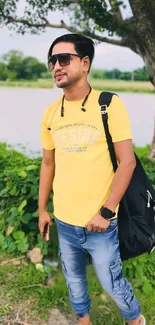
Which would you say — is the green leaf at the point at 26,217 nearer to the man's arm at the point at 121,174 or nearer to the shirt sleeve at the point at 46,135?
the shirt sleeve at the point at 46,135

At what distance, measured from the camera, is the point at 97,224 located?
187 centimetres

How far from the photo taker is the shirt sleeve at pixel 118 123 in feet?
5.94

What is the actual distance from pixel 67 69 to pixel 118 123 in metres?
0.33

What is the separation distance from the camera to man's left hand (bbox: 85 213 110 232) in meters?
1.87

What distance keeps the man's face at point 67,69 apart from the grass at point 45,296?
1390 mm

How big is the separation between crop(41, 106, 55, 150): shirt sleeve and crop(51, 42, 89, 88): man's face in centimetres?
20

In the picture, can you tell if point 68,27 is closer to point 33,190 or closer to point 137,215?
point 33,190

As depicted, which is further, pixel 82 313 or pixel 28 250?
pixel 28 250

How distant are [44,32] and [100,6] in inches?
80.0

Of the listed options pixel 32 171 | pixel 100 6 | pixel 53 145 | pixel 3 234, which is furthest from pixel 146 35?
pixel 53 145

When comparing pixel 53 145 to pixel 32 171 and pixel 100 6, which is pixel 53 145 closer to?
pixel 32 171

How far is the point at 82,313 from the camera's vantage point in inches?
89.9

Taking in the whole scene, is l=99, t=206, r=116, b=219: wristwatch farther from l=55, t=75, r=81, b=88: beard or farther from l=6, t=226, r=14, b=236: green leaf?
l=6, t=226, r=14, b=236: green leaf

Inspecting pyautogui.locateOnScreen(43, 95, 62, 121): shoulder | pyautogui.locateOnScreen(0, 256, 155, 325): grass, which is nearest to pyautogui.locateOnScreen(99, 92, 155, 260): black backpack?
pyautogui.locateOnScreen(43, 95, 62, 121): shoulder
